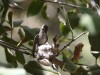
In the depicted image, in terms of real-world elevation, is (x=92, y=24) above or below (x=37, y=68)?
above

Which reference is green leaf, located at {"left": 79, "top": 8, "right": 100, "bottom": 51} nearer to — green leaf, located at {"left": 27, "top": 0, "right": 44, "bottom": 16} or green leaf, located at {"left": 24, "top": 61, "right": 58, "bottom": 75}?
green leaf, located at {"left": 24, "top": 61, "right": 58, "bottom": 75}

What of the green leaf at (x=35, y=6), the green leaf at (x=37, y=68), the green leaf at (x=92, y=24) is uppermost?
the green leaf at (x=92, y=24)

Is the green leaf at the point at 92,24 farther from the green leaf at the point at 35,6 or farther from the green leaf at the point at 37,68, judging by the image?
the green leaf at the point at 35,6

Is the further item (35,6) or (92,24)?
(35,6)

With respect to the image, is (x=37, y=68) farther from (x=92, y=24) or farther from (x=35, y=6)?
(x=35, y=6)

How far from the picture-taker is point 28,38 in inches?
30.3

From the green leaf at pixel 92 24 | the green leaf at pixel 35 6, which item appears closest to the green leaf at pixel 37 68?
the green leaf at pixel 92 24

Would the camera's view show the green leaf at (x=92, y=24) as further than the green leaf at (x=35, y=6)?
No

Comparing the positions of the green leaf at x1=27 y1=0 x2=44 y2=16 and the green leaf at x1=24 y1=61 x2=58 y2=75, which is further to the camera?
the green leaf at x1=27 y1=0 x2=44 y2=16

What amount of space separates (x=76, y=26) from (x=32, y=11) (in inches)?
11.0

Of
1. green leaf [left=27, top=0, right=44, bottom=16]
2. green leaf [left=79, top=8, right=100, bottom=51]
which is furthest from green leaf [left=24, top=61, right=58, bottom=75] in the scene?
green leaf [left=27, top=0, right=44, bottom=16]

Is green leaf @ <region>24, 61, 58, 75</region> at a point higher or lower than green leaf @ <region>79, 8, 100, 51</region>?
lower

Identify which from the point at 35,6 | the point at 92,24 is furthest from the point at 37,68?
the point at 35,6

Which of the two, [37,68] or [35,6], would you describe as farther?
[35,6]
